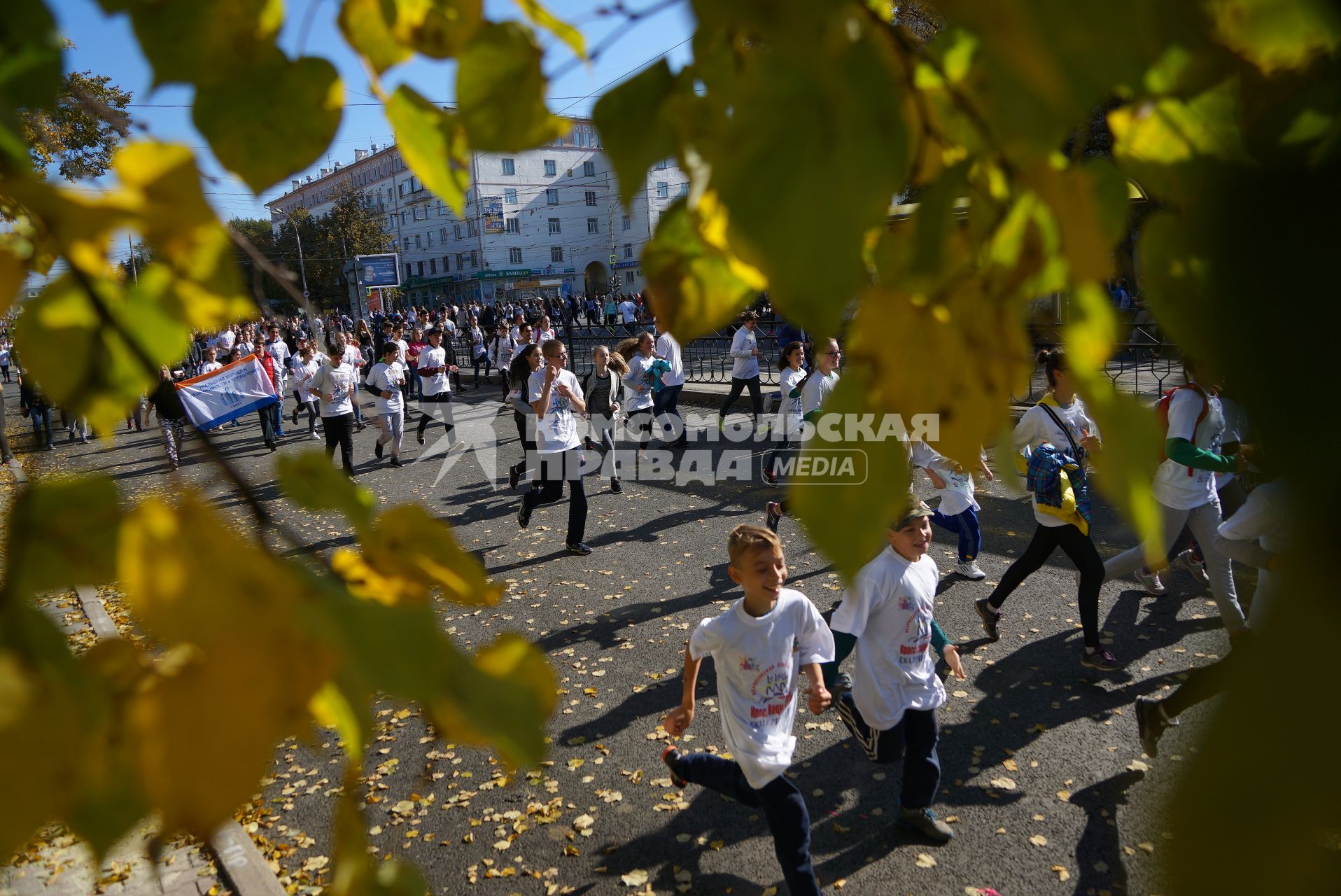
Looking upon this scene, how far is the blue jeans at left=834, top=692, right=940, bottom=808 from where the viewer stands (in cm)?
424

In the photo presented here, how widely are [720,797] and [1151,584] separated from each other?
423 cm

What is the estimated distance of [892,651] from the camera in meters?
4.33

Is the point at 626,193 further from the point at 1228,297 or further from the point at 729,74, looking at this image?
the point at 1228,297

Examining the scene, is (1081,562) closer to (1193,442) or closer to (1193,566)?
(1193,442)

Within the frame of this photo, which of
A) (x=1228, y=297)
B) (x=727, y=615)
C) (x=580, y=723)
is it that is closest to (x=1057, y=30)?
(x=1228, y=297)

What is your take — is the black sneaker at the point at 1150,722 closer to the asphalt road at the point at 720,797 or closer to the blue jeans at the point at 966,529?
the asphalt road at the point at 720,797

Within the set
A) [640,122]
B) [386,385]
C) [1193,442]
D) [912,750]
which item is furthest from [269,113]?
[386,385]

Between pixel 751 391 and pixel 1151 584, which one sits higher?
pixel 751 391

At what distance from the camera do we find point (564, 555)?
30.5 feet

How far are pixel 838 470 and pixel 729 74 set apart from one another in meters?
0.44

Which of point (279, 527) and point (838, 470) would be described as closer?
point (838, 470)

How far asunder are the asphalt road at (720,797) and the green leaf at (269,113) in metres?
1.89

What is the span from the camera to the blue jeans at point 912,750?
424 centimetres

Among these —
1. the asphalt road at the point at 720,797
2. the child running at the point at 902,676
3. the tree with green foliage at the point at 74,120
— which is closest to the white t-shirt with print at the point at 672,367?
the asphalt road at the point at 720,797
